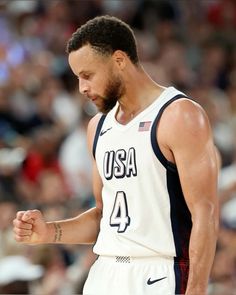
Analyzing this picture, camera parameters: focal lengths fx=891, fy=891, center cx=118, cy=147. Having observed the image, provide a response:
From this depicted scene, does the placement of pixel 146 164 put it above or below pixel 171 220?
above

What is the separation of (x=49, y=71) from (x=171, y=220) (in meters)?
6.39

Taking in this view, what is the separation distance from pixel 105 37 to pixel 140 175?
688 millimetres

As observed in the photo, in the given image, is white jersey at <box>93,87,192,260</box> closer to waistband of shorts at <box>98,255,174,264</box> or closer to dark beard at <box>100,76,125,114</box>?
waistband of shorts at <box>98,255,174,264</box>

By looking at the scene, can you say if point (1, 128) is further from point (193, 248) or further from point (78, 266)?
point (193, 248)

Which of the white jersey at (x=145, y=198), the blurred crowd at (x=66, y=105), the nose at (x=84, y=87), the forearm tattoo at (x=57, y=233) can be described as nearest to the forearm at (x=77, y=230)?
the forearm tattoo at (x=57, y=233)

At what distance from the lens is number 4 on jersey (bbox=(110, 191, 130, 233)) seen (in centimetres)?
429

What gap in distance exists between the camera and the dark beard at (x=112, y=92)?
170 inches

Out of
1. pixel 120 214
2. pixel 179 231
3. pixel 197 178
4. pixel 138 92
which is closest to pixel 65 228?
pixel 120 214

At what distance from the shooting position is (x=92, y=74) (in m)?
4.30

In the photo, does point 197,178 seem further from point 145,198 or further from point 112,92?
point 112,92

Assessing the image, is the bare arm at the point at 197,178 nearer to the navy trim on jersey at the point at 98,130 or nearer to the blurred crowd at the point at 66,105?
the navy trim on jersey at the point at 98,130

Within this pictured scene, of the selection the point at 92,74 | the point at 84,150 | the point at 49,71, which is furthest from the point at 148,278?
the point at 49,71

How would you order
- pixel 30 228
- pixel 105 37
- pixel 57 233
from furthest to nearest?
pixel 57 233
pixel 30 228
pixel 105 37

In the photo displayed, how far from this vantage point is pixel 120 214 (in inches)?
170
